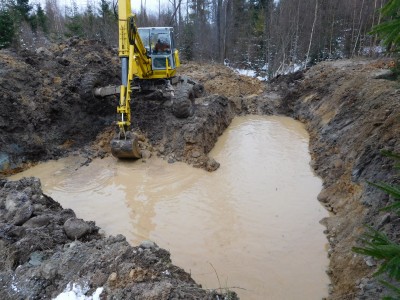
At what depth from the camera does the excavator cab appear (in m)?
11.2

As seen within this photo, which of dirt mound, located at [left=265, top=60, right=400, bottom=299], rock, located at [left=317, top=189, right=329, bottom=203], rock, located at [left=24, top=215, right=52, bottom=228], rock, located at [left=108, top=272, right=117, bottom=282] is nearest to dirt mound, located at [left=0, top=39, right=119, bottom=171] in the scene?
rock, located at [left=24, top=215, right=52, bottom=228]

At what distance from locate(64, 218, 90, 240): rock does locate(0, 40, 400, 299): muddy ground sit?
0.02 metres

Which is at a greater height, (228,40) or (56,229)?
(228,40)

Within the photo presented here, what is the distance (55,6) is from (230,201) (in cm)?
4488

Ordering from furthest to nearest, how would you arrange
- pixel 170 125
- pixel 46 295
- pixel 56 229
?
1. pixel 170 125
2. pixel 56 229
3. pixel 46 295

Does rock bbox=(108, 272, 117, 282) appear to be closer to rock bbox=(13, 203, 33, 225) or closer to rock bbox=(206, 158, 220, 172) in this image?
rock bbox=(13, 203, 33, 225)

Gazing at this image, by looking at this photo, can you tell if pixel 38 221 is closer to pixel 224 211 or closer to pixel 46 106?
pixel 224 211

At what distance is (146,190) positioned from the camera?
827 cm

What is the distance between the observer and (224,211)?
751 cm

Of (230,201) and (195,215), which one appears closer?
(195,215)

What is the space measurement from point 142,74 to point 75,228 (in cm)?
656

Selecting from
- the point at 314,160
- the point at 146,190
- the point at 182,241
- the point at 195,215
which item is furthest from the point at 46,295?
the point at 314,160

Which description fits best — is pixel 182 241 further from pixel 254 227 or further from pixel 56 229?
pixel 56 229

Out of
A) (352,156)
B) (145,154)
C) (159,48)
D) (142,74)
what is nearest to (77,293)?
(145,154)
